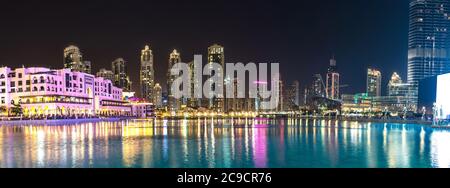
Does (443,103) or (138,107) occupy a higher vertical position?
(443,103)

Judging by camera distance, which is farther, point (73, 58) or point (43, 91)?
point (73, 58)

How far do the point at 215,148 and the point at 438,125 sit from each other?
41230 millimetres

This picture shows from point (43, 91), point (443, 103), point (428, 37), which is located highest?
point (428, 37)

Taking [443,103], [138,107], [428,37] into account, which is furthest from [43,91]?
[428,37]

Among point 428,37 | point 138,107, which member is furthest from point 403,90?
Answer: point 138,107

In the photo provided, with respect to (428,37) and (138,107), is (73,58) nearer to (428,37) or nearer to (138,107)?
(138,107)

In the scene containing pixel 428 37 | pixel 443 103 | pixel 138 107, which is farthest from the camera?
pixel 428 37

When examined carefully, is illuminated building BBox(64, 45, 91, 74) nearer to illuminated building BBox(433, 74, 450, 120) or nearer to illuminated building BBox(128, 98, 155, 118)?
illuminated building BBox(128, 98, 155, 118)

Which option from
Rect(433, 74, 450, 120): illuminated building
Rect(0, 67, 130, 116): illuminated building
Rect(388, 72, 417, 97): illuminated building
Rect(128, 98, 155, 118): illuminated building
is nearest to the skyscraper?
Rect(388, 72, 417, 97): illuminated building

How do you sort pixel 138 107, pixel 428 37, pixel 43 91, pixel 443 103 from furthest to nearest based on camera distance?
1. pixel 428 37
2. pixel 138 107
3. pixel 43 91
4. pixel 443 103

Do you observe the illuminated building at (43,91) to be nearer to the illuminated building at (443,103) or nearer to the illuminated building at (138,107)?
the illuminated building at (138,107)

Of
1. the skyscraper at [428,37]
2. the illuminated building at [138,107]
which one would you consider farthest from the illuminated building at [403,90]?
the illuminated building at [138,107]

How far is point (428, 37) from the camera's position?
17638 centimetres

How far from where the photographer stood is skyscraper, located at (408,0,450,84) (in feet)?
574
